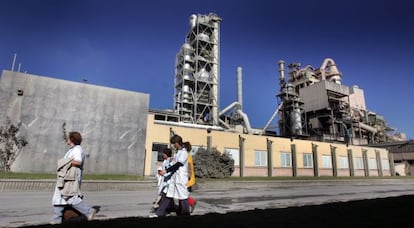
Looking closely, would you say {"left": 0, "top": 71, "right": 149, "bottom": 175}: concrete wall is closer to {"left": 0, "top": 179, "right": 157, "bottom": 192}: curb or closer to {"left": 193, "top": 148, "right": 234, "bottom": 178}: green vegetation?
{"left": 193, "top": 148, "right": 234, "bottom": 178}: green vegetation

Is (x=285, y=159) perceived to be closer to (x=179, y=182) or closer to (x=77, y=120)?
(x=77, y=120)

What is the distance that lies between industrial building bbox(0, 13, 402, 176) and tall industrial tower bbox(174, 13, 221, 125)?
18cm

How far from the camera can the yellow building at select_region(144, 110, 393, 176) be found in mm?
24141

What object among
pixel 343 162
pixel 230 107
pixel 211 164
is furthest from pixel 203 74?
pixel 211 164

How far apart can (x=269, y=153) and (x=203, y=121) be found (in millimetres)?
18180

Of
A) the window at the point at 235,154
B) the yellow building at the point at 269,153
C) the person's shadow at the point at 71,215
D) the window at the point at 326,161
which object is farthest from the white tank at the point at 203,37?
the person's shadow at the point at 71,215

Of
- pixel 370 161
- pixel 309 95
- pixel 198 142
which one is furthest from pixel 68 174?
pixel 309 95

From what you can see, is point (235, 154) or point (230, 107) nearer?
point (235, 154)

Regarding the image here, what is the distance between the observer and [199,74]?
1801 inches

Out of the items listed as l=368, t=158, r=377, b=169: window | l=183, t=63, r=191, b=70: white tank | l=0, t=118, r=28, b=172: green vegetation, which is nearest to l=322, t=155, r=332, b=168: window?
l=368, t=158, r=377, b=169: window

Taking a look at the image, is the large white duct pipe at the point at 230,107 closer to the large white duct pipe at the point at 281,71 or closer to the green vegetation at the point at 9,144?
the large white duct pipe at the point at 281,71

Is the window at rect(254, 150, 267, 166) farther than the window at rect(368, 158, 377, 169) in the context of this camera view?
No

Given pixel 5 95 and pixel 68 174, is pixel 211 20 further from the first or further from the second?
pixel 68 174

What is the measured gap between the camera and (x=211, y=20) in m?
50.5
